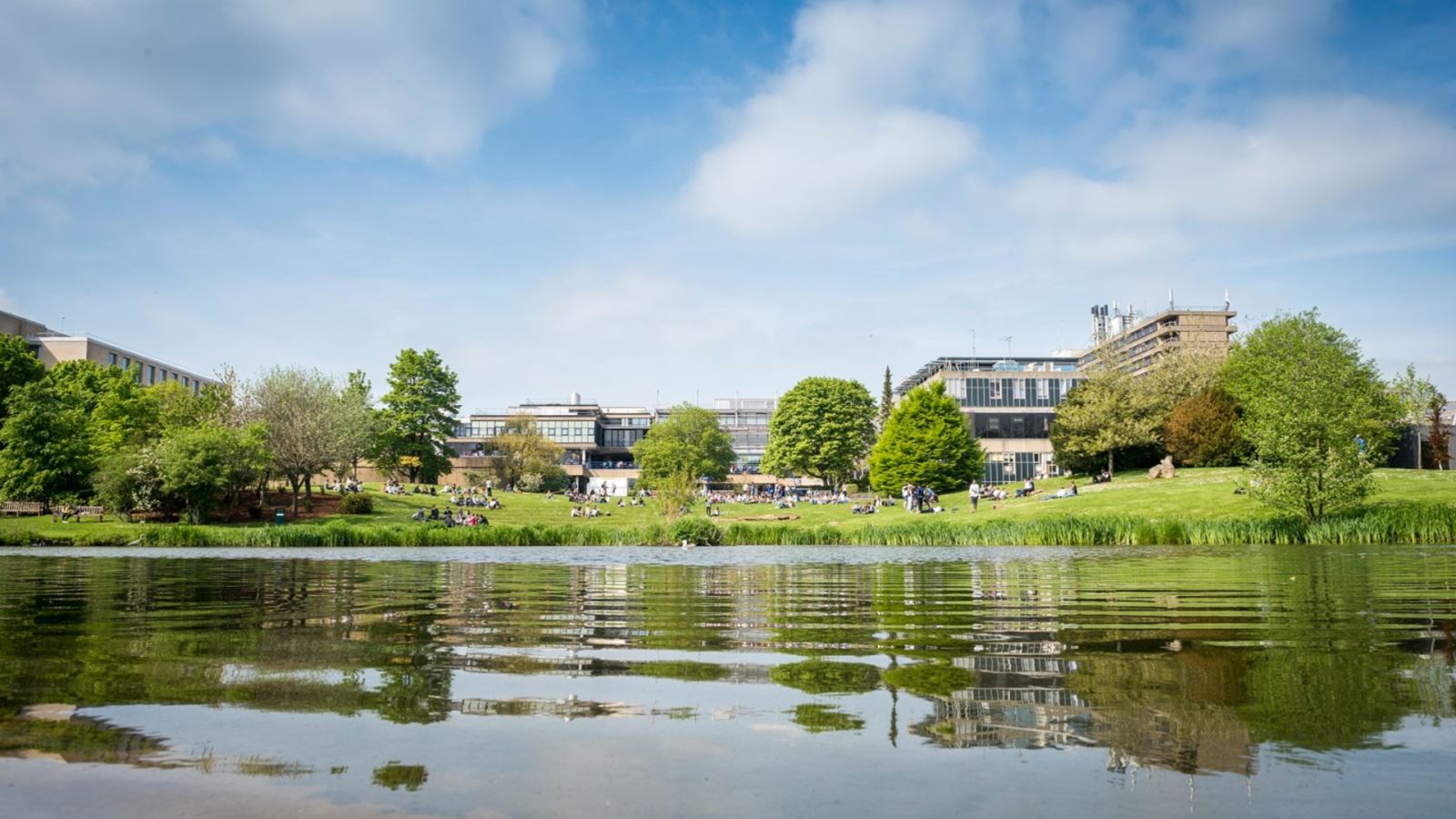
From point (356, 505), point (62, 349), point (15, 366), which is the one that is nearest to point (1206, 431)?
point (356, 505)

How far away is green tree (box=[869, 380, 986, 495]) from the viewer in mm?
84750

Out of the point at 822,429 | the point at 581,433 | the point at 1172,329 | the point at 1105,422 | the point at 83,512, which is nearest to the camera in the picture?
Answer: the point at 83,512

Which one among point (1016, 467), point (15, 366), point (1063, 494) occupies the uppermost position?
point (15, 366)

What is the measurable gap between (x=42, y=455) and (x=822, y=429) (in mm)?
79986

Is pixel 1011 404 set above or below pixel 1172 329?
below

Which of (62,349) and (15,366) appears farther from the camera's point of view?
(62,349)

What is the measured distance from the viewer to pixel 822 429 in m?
118

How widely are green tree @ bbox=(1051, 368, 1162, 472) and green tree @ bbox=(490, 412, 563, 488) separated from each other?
64.0 metres

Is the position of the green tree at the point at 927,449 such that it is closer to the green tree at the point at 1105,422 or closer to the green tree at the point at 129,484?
the green tree at the point at 1105,422

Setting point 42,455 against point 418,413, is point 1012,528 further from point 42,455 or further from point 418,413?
point 418,413

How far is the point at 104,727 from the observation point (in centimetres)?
444

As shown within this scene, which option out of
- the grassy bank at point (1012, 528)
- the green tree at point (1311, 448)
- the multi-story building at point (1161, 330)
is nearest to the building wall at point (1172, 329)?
the multi-story building at point (1161, 330)

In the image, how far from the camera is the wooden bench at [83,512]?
59.9 m

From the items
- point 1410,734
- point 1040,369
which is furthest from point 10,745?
point 1040,369
